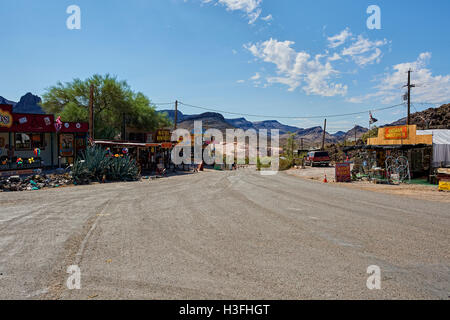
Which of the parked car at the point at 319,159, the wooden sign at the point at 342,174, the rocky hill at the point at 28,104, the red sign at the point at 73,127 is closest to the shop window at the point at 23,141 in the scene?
the red sign at the point at 73,127

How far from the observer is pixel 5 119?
68.7ft

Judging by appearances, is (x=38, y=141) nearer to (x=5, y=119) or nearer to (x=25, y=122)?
(x=25, y=122)

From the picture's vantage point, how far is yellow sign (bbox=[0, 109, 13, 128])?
20703 mm

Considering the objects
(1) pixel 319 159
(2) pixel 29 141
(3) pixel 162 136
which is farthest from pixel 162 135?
(1) pixel 319 159

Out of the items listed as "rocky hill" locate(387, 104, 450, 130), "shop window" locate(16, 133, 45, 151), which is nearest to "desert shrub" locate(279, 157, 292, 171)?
"rocky hill" locate(387, 104, 450, 130)

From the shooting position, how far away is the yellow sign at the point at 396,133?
22750mm

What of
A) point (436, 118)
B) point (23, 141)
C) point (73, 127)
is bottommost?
point (23, 141)

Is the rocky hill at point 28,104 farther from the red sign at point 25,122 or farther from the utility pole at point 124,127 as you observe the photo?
the red sign at point 25,122

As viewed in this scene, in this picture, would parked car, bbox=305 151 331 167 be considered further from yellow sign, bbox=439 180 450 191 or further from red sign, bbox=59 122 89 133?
red sign, bbox=59 122 89 133

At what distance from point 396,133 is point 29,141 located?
29.9 m

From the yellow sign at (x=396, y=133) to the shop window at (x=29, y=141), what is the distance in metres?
28.9

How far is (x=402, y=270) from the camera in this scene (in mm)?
4797

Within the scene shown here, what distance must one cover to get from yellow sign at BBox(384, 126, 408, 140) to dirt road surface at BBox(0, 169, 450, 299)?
48.5ft

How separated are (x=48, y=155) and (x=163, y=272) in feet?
80.7
